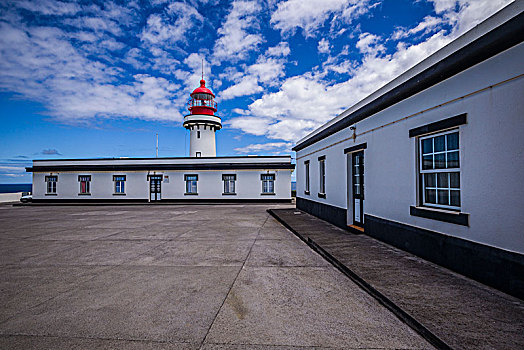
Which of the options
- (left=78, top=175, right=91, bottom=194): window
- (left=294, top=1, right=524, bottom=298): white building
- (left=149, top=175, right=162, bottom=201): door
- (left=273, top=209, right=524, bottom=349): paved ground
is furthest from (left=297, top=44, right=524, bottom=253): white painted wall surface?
(left=78, top=175, right=91, bottom=194): window

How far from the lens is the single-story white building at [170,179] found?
23734 millimetres

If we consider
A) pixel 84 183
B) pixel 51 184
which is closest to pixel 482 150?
pixel 84 183

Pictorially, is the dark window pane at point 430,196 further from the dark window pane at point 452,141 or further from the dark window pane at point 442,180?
the dark window pane at point 452,141

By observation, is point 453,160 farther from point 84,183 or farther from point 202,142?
point 84,183

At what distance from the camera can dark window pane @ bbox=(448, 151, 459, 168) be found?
5066mm

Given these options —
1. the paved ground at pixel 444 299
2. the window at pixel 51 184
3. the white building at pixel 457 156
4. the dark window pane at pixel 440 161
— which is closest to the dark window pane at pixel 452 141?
the white building at pixel 457 156

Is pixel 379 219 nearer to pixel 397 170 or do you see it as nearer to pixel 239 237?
pixel 397 170

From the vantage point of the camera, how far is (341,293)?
14.0 feet

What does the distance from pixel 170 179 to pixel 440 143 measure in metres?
22.0

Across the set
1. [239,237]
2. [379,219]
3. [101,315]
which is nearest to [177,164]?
[239,237]

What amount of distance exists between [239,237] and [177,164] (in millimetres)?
17070

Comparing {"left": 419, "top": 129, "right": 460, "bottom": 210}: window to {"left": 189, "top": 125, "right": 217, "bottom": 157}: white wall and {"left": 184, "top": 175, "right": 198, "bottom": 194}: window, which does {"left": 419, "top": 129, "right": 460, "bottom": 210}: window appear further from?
{"left": 189, "top": 125, "right": 217, "bottom": 157}: white wall

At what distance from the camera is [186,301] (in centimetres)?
406

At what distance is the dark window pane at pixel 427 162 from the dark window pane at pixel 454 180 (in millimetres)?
527
